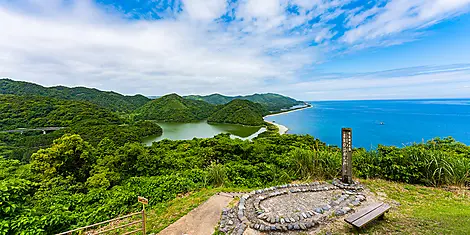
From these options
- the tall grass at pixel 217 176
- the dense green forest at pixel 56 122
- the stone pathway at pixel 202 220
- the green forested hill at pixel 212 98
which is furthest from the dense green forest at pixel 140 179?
the green forested hill at pixel 212 98

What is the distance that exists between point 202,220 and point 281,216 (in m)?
1.56

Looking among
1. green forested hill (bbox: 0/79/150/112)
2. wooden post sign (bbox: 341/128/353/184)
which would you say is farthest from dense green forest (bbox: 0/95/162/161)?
wooden post sign (bbox: 341/128/353/184)

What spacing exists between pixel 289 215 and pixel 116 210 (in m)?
4.06

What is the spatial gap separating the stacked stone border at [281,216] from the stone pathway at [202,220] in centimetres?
24

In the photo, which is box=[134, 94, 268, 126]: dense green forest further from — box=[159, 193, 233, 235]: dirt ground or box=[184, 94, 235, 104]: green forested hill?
box=[184, 94, 235, 104]: green forested hill

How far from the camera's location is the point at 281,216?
12.0 feet

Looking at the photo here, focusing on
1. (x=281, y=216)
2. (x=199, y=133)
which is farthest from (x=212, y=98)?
(x=281, y=216)

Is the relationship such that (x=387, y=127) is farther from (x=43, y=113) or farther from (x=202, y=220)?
(x=43, y=113)

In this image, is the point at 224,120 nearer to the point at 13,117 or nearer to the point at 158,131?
the point at 158,131

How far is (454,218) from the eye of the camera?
10.5ft

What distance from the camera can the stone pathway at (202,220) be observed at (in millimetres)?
3717

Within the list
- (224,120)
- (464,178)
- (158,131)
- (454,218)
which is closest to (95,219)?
(454,218)

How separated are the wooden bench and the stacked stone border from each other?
1.52ft

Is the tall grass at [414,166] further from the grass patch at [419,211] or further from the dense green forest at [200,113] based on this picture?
the dense green forest at [200,113]
